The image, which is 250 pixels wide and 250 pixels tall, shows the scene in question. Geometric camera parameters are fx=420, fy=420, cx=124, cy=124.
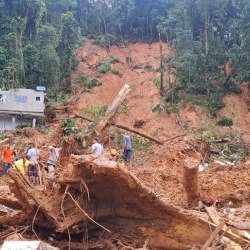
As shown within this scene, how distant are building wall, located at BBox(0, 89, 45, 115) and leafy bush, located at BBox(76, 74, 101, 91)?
31.3ft

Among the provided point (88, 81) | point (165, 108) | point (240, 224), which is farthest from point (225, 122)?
point (240, 224)

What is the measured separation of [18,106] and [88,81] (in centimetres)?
1114

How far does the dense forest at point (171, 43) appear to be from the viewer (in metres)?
30.6

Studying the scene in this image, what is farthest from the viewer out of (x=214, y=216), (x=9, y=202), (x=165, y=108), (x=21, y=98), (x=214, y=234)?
(x=165, y=108)

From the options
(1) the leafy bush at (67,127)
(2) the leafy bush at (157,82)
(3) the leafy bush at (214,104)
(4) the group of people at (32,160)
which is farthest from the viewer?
(2) the leafy bush at (157,82)

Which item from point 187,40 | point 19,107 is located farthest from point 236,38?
point 19,107

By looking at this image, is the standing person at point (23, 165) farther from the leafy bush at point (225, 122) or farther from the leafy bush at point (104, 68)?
the leafy bush at point (104, 68)

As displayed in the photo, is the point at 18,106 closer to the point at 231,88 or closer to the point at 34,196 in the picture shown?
the point at 231,88

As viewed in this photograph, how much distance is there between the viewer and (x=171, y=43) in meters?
36.2

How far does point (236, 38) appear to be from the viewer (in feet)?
117

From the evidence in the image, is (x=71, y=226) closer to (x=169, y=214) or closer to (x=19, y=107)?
(x=169, y=214)

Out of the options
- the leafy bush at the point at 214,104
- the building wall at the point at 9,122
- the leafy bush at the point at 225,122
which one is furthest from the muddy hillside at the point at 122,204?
the leafy bush at the point at 214,104

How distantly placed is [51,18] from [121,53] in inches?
318

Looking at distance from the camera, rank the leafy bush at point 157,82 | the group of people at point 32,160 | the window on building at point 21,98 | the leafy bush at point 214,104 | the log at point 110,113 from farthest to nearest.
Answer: the leafy bush at point 157,82, the leafy bush at point 214,104, the window on building at point 21,98, the log at point 110,113, the group of people at point 32,160
